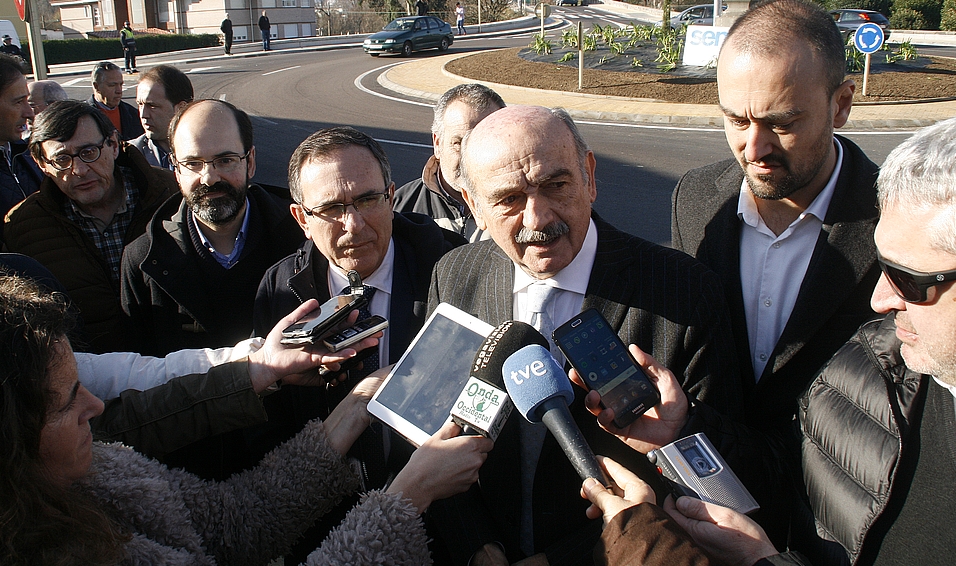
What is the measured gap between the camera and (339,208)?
2801mm

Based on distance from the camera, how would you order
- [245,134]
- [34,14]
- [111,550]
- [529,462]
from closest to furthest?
[111,550], [529,462], [245,134], [34,14]

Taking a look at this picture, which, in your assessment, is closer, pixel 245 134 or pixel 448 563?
pixel 448 563

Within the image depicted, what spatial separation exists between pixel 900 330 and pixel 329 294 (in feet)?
6.85

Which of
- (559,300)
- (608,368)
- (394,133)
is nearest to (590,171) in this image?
(559,300)

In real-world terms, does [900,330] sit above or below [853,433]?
above

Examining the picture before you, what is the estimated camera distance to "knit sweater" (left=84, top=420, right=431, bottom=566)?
1861mm

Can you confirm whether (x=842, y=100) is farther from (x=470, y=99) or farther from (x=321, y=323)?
(x=470, y=99)

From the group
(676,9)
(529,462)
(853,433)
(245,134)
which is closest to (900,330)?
(853,433)

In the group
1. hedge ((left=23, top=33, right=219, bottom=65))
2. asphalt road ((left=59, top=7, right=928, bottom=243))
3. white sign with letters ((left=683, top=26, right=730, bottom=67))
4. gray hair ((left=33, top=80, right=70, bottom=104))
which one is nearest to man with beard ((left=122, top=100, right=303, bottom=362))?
gray hair ((left=33, top=80, right=70, bottom=104))

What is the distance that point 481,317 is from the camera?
2.53 m

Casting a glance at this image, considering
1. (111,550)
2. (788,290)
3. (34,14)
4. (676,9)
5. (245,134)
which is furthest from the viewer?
(676,9)

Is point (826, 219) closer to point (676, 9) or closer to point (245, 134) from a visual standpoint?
point (245, 134)

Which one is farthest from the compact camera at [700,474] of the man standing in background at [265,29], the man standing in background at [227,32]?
the man standing in background at [265,29]

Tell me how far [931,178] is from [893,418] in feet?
1.98
